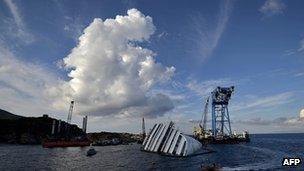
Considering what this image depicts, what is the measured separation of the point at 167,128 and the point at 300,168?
2257 inches

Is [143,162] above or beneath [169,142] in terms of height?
beneath

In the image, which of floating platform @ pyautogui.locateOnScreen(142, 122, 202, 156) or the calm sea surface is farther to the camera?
floating platform @ pyautogui.locateOnScreen(142, 122, 202, 156)

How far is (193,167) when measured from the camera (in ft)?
287

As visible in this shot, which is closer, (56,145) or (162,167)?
(162,167)

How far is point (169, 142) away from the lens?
405ft

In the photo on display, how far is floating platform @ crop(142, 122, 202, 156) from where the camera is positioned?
117000 millimetres

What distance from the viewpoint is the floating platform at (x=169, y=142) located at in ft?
384

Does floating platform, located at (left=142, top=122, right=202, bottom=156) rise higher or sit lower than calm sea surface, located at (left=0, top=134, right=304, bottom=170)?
higher

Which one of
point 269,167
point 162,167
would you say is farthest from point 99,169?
point 269,167

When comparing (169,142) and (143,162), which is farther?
(169,142)

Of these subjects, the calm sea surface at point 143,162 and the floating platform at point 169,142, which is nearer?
the calm sea surface at point 143,162

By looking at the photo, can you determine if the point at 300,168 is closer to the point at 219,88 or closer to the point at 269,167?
the point at 269,167

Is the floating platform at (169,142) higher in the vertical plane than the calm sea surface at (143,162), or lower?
higher

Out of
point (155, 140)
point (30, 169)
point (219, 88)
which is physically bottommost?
point (30, 169)
